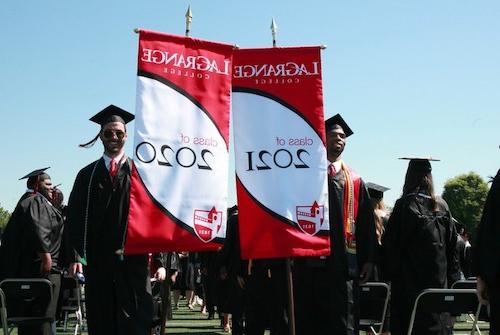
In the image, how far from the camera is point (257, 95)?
6301 mm

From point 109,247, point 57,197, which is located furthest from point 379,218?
point 57,197

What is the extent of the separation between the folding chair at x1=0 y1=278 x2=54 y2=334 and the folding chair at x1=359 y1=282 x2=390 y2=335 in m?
3.48

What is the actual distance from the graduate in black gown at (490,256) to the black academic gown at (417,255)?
2861 mm

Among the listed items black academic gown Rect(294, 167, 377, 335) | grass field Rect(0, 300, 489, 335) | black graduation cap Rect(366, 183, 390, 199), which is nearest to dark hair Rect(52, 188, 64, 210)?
grass field Rect(0, 300, 489, 335)

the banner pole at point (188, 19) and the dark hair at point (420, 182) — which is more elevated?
the banner pole at point (188, 19)

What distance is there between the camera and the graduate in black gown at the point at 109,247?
22.3ft

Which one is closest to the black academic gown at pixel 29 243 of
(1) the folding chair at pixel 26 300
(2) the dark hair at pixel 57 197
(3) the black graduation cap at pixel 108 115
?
(1) the folding chair at pixel 26 300

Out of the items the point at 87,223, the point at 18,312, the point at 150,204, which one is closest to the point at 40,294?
the point at 18,312

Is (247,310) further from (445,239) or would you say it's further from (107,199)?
(107,199)

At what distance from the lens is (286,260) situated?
6.24 meters

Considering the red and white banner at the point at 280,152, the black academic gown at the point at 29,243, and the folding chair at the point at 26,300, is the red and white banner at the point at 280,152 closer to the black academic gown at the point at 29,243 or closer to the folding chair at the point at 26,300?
the folding chair at the point at 26,300

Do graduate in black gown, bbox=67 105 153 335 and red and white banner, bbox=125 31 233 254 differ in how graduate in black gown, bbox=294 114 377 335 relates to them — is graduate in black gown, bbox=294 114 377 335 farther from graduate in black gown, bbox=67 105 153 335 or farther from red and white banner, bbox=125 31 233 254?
red and white banner, bbox=125 31 233 254

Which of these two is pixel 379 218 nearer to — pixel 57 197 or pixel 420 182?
pixel 420 182

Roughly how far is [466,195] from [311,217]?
68731 millimetres
